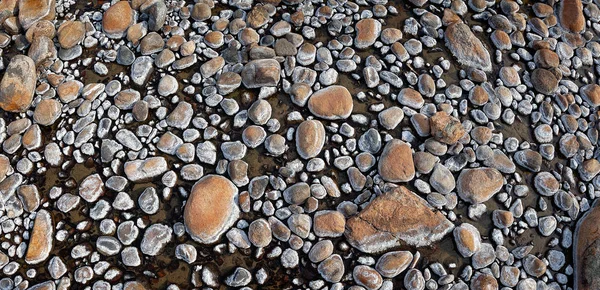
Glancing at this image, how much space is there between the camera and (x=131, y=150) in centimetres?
120

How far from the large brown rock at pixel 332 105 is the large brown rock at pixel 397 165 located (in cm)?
13

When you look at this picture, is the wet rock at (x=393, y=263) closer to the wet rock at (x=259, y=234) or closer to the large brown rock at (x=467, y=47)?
the wet rock at (x=259, y=234)

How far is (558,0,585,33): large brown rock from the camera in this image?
4.67ft

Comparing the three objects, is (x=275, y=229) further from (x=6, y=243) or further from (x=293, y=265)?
(x=6, y=243)

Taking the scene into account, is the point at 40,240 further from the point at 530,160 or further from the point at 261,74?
the point at 530,160

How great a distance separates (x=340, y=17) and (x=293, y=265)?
626 mm

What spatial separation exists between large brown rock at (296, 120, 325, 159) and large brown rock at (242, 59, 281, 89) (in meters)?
0.13

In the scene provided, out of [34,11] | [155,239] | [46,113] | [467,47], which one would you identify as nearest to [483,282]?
[467,47]

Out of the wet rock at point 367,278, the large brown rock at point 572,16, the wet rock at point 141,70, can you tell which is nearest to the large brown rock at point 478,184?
the wet rock at point 367,278

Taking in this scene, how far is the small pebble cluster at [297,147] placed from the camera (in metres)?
1.11

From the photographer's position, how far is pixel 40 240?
1.13 meters

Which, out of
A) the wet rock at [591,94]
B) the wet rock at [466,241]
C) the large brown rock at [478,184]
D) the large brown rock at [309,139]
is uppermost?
the wet rock at [591,94]

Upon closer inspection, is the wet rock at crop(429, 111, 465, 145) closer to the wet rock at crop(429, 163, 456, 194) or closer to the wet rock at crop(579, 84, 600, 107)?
the wet rock at crop(429, 163, 456, 194)

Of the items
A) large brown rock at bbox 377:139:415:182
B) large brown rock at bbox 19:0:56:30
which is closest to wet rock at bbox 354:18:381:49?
large brown rock at bbox 377:139:415:182
